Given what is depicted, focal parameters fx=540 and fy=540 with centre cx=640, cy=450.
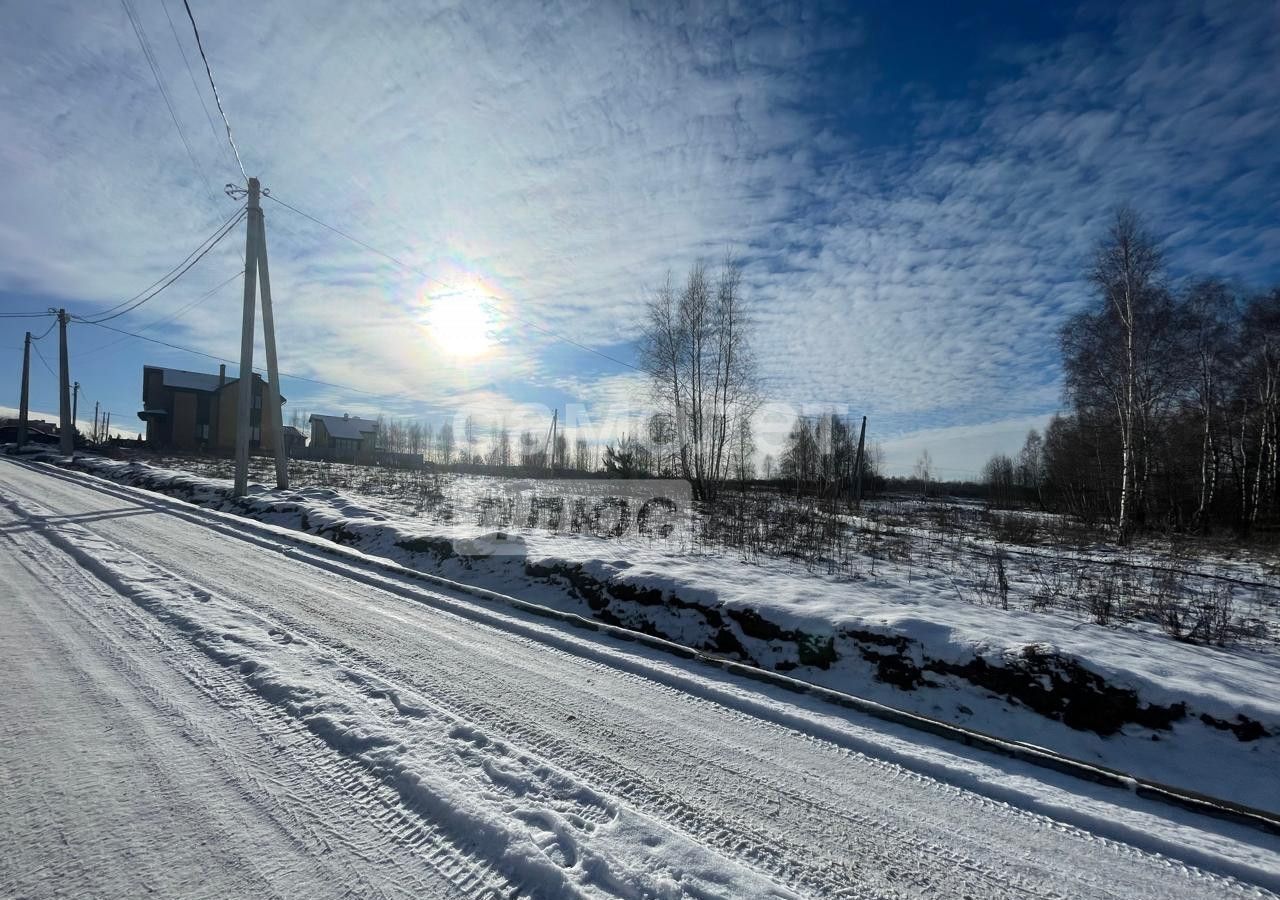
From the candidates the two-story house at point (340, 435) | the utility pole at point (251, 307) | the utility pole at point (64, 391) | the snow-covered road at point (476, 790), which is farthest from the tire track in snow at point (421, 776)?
the two-story house at point (340, 435)

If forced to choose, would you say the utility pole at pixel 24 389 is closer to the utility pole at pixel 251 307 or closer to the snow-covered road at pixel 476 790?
the utility pole at pixel 251 307

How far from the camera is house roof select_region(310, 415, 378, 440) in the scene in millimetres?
61062

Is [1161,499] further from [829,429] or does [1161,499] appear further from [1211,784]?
[1211,784]

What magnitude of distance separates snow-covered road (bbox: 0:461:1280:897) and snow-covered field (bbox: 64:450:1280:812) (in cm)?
83

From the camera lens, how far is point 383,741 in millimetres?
2729

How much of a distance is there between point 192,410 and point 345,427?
17387 mm

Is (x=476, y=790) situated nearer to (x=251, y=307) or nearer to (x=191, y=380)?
(x=251, y=307)

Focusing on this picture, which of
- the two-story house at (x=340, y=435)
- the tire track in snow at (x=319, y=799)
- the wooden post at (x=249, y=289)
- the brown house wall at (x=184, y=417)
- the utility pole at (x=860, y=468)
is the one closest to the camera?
the tire track in snow at (x=319, y=799)

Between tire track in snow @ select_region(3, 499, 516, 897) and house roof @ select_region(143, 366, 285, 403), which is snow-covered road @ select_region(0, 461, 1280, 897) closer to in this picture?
tire track in snow @ select_region(3, 499, 516, 897)

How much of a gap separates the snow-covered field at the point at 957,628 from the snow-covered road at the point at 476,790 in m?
0.83

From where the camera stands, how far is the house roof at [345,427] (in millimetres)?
61062

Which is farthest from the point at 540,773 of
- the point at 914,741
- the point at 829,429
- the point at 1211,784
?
the point at 829,429

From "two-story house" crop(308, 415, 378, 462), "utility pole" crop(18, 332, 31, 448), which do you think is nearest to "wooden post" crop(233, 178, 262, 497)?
"utility pole" crop(18, 332, 31, 448)

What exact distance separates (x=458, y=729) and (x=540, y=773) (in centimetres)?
61
